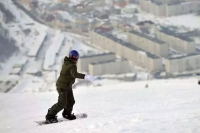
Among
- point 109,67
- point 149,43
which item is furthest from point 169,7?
point 109,67

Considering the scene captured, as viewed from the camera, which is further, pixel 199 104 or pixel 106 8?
pixel 106 8

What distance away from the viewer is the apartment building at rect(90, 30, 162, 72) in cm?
1162

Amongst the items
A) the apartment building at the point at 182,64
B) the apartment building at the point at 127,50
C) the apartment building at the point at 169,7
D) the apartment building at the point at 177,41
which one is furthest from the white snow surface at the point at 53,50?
the apartment building at the point at 169,7

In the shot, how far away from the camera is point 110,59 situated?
12.0m

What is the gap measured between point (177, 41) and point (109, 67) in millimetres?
3141

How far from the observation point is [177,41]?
13.5 metres

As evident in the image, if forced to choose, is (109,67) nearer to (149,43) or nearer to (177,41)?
(149,43)

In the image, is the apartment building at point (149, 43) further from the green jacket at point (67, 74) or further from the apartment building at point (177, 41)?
the green jacket at point (67, 74)

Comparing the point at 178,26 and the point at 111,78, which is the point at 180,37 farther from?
the point at 111,78

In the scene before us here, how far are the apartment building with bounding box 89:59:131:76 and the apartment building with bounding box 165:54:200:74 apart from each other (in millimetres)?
974

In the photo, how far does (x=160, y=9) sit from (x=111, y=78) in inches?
268

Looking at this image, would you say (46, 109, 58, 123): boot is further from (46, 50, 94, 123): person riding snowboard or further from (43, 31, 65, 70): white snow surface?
(43, 31, 65, 70): white snow surface

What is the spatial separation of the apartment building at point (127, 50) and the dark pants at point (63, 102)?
9.49 metres

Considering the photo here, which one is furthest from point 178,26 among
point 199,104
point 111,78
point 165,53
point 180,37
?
point 199,104
